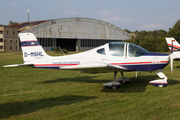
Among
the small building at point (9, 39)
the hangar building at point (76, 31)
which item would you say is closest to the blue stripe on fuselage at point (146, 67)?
the hangar building at point (76, 31)

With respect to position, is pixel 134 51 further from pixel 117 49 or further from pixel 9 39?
pixel 9 39

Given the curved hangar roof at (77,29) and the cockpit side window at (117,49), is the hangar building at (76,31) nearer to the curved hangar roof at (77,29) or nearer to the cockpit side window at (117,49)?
the curved hangar roof at (77,29)

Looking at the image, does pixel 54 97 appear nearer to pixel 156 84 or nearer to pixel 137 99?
pixel 137 99

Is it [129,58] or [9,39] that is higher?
[9,39]

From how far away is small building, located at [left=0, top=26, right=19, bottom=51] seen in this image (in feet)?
190

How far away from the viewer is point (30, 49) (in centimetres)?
941

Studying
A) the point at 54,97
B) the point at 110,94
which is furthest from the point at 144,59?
the point at 54,97

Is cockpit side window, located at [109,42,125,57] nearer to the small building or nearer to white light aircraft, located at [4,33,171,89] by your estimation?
white light aircraft, located at [4,33,171,89]

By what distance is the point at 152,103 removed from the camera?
593 centimetres

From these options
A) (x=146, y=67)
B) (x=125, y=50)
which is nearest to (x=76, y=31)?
(x=125, y=50)

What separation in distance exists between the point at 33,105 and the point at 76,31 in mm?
49560

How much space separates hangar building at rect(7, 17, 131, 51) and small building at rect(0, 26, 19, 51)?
3662mm

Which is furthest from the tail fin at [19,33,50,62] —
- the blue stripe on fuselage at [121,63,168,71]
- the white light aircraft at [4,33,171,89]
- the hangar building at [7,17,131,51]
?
the hangar building at [7,17,131,51]

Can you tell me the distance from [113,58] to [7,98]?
4496 millimetres
